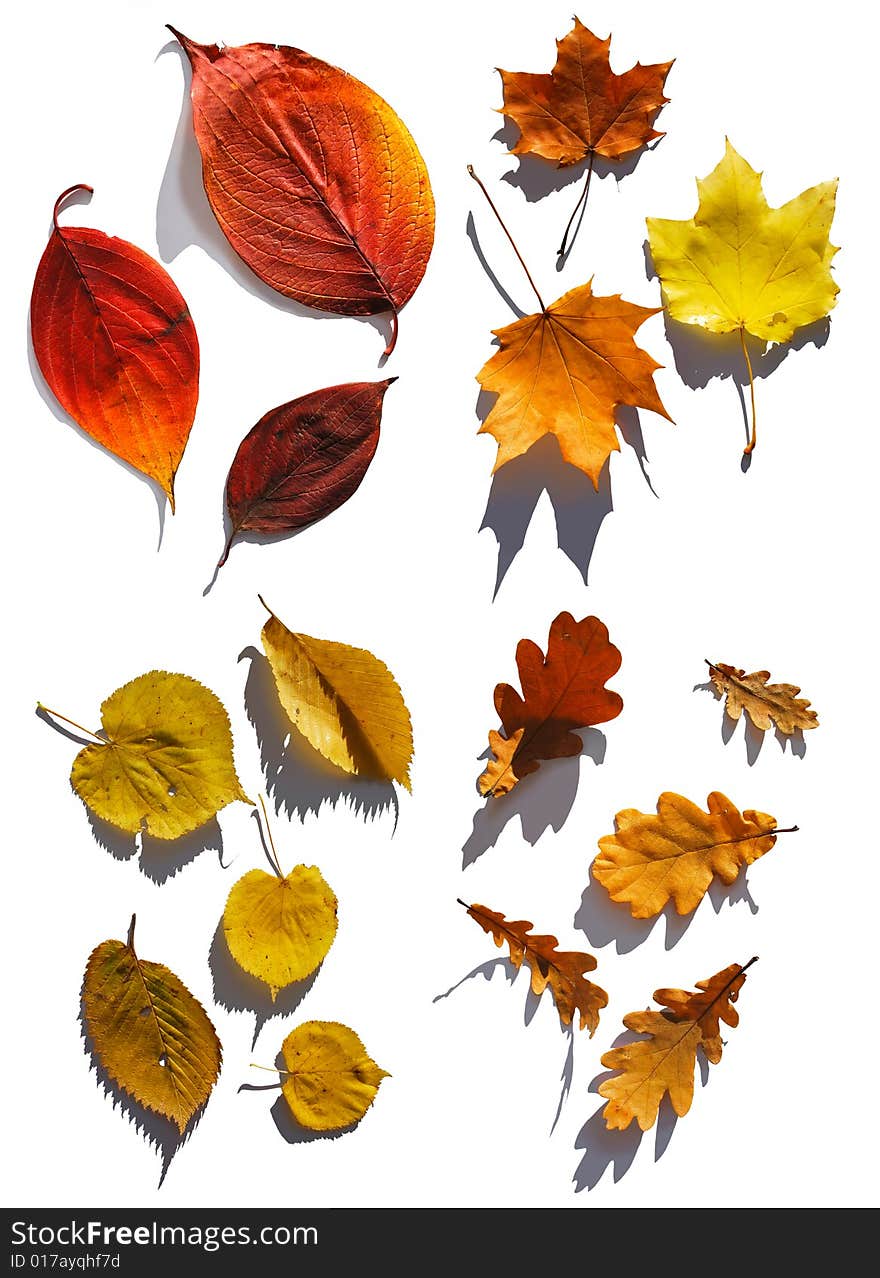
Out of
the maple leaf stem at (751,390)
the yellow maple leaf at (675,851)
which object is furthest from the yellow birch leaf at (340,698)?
the maple leaf stem at (751,390)

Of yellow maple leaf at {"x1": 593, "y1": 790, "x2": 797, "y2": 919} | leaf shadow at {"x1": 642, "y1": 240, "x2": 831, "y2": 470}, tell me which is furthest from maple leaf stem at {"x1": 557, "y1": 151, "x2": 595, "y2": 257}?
yellow maple leaf at {"x1": 593, "y1": 790, "x2": 797, "y2": 919}

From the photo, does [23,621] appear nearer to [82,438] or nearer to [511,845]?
[82,438]

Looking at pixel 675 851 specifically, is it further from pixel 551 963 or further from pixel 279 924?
pixel 279 924

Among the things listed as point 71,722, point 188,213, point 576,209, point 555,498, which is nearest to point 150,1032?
point 71,722

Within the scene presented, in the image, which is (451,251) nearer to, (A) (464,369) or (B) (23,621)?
(A) (464,369)

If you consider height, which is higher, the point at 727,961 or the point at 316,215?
the point at 316,215
